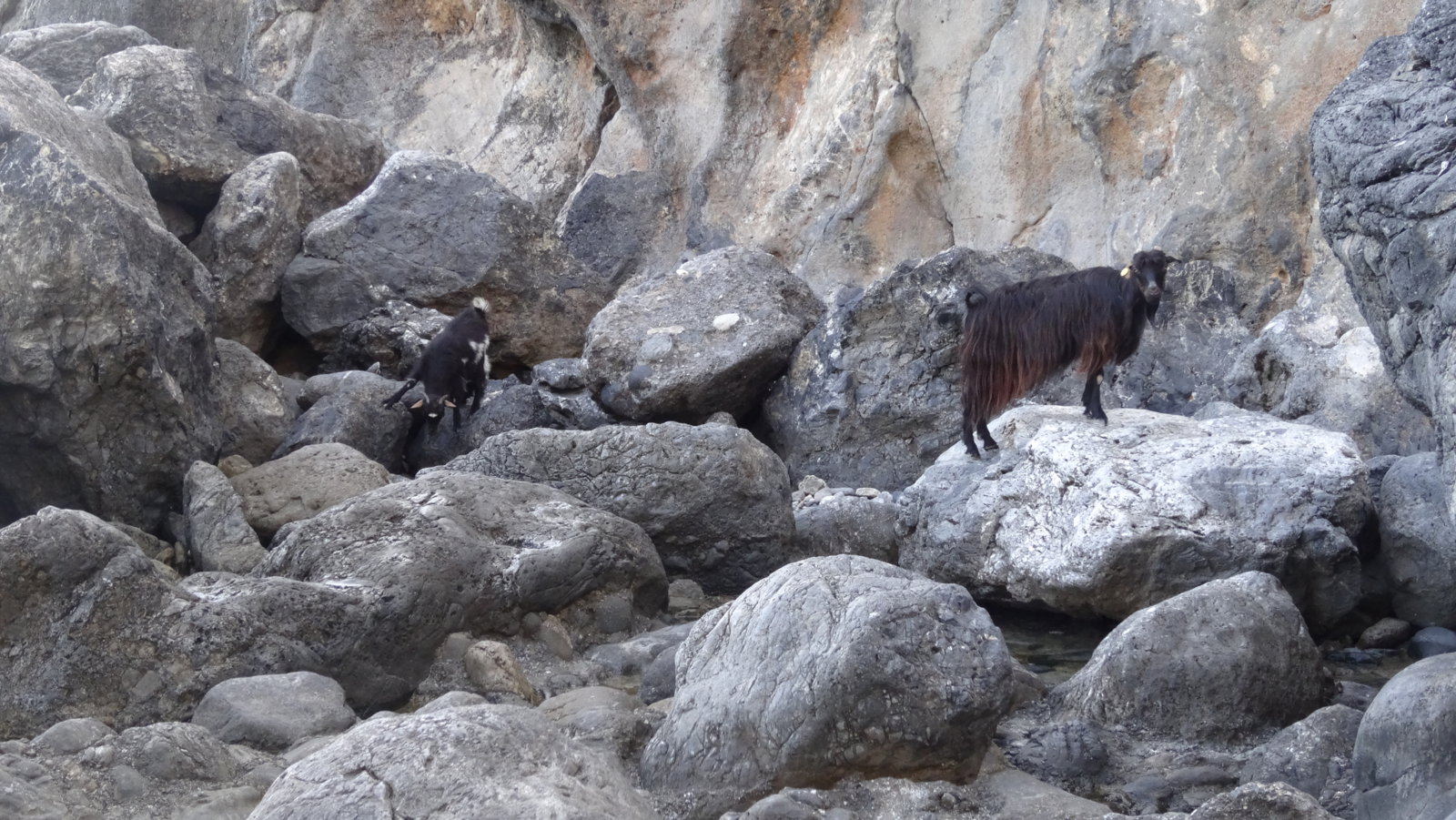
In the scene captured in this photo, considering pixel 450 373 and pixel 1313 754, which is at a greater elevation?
pixel 450 373

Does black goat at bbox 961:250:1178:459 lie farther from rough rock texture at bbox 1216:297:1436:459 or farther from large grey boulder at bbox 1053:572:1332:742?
large grey boulder at bbox 1053:572:1332:742

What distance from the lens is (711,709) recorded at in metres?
4.79

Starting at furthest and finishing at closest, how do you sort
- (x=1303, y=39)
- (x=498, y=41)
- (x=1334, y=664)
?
(x=498, y=41)
(x=1303, y=39)
(x=1334, y=664)

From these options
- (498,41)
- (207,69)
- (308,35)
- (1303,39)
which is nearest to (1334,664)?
(1303,39)

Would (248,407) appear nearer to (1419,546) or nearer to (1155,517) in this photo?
(1155,517)

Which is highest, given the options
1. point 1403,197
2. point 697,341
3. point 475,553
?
point 1403,197

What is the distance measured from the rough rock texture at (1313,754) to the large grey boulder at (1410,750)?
0.26 m

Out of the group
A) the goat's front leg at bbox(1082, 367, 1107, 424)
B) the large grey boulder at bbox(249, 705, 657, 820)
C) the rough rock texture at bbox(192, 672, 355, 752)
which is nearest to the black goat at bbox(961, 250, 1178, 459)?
the goat's front leg at bbox(1082, 367, 1107, 424)

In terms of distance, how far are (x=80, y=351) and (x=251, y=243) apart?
3.87 m

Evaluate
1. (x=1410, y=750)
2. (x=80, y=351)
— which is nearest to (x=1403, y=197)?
(x=1410, y=750)

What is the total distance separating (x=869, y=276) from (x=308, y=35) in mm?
8756

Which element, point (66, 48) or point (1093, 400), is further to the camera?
point (66, 48)

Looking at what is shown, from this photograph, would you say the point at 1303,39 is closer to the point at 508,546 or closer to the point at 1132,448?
the point at 1132,448

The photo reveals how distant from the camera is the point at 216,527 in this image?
7609 mm
